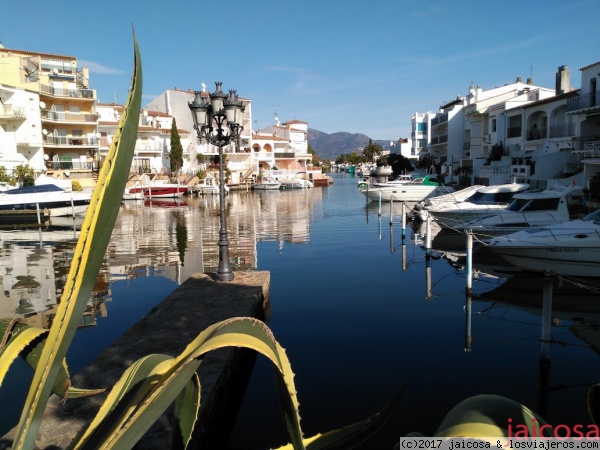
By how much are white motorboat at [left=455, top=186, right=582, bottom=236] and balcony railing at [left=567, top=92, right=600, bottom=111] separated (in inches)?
591

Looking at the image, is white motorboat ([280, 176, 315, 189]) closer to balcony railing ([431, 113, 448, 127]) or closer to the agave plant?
balcony railing ([431, 113, 448, 127])

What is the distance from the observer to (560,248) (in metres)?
12.6

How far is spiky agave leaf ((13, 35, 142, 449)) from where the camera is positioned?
52.6 inches

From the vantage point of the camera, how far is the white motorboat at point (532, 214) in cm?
1755

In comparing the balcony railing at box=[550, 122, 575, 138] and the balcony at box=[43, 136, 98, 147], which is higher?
the balcony at box=[43, 136, 98, 147]

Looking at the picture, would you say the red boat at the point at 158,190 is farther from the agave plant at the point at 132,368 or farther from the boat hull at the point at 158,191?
the agave plant at the point at 132,368

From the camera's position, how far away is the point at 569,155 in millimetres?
31516

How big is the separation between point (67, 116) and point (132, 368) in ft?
167

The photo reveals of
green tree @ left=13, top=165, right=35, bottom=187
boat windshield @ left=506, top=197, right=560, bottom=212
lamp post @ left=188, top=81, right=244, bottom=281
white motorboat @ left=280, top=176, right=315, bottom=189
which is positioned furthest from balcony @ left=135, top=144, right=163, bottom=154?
lamp post @ left=188, top=81, right=244, bottom=281

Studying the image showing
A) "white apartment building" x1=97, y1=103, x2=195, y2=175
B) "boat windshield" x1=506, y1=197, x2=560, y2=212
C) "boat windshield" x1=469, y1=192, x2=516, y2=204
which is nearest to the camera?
"boat windshield" x1=506, y1=197, x2=560, y2=212

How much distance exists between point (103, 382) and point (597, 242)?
11943 millimetres

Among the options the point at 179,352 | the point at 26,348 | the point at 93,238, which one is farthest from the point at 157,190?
the point at 93,238

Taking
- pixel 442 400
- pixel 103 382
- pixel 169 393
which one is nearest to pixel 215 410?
pixel 103 382

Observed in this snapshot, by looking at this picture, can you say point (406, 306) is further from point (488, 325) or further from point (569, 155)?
point (569, 155)
